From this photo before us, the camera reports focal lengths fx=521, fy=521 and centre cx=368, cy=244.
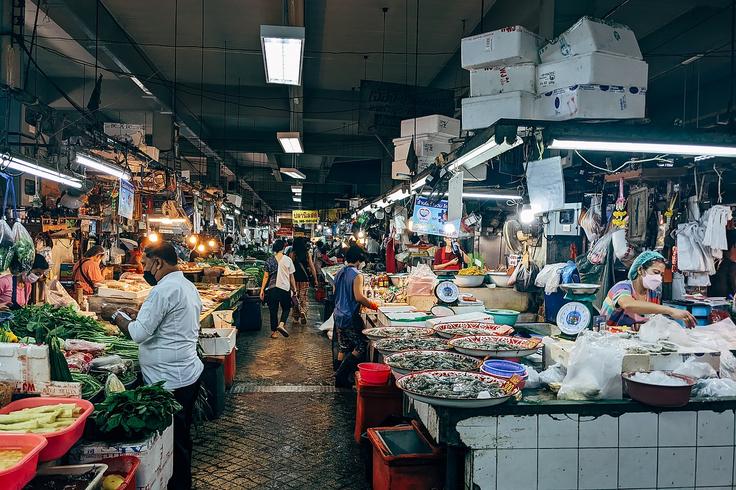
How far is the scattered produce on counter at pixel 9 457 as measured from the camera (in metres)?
2.62

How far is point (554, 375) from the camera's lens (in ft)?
12.2

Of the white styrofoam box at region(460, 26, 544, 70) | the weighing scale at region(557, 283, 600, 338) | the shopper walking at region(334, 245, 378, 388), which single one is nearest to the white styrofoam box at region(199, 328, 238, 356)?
the shopper walking at region(334, 245, 378, 388)

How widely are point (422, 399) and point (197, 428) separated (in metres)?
3.76

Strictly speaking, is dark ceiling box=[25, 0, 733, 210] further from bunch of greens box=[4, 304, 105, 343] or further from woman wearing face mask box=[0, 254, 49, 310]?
bunch of greens box=[4, 304, 105, 343]

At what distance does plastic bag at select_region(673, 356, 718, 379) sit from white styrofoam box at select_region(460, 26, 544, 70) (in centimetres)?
289

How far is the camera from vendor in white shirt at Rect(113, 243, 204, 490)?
168 inches

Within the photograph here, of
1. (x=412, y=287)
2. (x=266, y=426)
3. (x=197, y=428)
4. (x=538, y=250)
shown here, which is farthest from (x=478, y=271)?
(x=197, y=428)

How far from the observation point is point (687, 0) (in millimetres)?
7570

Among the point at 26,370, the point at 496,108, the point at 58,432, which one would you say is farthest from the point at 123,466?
the point at 496,108

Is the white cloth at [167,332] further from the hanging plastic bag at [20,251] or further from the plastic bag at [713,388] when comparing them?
the plastic bag at [713,388]

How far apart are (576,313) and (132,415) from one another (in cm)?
361

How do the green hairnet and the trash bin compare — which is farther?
the green hairnet

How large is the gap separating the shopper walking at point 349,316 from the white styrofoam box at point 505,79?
328cm

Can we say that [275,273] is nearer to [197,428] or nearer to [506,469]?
[197,428]
